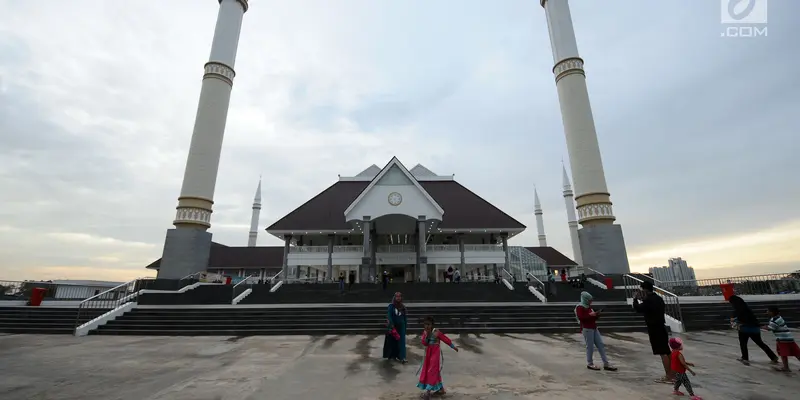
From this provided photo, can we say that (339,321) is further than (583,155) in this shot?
No

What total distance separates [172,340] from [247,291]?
28.6 ft

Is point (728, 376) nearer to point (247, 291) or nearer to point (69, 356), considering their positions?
point (69, 356)

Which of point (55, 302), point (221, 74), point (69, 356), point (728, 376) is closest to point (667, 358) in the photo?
point (728, 376)

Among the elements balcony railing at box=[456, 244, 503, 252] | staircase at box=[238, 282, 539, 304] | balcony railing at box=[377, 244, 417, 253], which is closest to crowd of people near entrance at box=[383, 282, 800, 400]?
staircase at box=[238, 282, 539, 304]

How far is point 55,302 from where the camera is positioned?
17.5m

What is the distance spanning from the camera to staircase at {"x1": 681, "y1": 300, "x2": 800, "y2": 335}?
1300cm

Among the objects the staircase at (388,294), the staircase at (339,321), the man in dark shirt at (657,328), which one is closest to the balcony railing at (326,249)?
the staircase at (388,294)

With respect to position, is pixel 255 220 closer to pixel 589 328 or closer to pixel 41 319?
pixel 41 319

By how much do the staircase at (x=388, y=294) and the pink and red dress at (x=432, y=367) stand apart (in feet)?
44.0

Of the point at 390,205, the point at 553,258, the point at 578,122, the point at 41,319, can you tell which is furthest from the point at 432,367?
the point at 553,258

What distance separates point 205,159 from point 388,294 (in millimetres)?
18397

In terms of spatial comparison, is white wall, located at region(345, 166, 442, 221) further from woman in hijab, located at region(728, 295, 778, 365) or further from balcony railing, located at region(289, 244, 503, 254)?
woman in hijab, located at region(728, 295, 778, 365)

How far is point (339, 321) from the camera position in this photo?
1380 cm

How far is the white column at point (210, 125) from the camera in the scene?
25781mm
